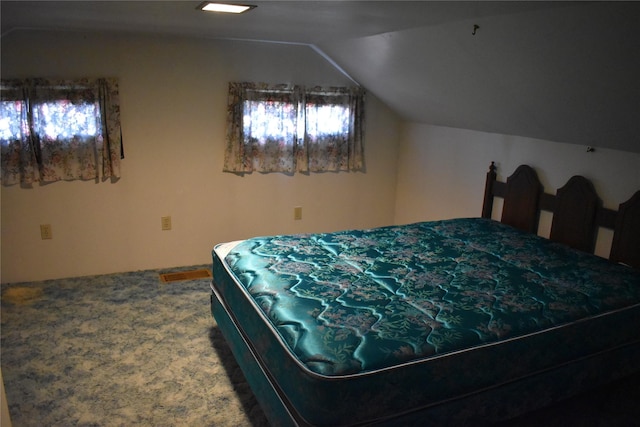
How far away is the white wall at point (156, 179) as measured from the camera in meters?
3.74

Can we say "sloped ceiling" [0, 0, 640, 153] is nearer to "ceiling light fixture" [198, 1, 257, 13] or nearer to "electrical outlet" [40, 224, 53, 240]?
"ceiling light fixture" [198, 1, 257, 13]

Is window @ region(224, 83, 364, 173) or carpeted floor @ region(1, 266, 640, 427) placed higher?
window @ region(224, 83, 364, 173)

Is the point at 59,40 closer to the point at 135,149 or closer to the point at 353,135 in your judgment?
the point at 135,149

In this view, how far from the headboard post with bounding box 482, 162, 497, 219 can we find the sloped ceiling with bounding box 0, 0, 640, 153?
0.33m

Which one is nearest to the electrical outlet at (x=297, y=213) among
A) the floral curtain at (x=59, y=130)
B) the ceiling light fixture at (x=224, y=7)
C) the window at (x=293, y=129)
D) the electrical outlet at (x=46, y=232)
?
the window at (x=293, y=129)

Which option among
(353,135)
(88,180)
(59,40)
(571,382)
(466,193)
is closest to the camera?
(571,382)

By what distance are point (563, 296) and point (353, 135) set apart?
106 inches

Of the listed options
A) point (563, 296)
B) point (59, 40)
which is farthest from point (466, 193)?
point (59, 40)

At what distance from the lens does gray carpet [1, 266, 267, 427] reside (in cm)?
240

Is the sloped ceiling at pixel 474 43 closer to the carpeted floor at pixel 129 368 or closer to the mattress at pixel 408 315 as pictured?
the mattress at pixel 408 315

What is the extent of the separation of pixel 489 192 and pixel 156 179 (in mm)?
2747

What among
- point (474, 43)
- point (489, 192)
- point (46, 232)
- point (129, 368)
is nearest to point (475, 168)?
point (489, 192)

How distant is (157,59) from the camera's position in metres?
3.94

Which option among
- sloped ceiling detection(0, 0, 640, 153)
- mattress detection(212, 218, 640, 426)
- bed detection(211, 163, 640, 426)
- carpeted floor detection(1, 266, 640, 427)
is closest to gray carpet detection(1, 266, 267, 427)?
carpeted floor detection(1, 266, 640, 427)
